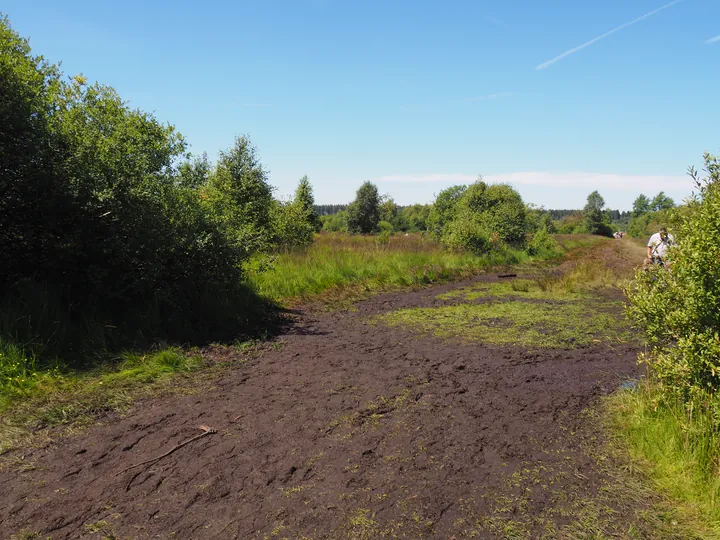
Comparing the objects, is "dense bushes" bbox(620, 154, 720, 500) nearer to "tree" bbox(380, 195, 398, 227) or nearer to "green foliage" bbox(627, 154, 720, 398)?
"green foliage" bbox(627, 154, 720, 398)

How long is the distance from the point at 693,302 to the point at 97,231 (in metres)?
7.14

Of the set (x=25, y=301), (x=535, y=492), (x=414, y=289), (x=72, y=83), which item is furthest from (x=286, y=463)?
(x=414, y=289)

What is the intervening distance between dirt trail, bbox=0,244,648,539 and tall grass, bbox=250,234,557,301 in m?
5.24

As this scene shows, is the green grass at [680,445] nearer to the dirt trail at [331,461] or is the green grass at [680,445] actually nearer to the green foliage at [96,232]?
the dirt trail at [331,461]

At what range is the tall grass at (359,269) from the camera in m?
11.0

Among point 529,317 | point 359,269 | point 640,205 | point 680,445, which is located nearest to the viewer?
point 680,445

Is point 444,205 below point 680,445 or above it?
above

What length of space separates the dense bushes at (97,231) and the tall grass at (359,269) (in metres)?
2.27

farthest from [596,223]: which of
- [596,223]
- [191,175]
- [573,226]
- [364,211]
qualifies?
[191,175]

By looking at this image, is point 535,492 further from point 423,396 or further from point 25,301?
point 25,301

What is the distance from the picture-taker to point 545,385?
5285 mm

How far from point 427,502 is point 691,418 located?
2299 millimetres

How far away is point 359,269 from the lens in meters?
13.5

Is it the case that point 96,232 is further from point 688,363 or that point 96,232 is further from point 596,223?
point 596,223
